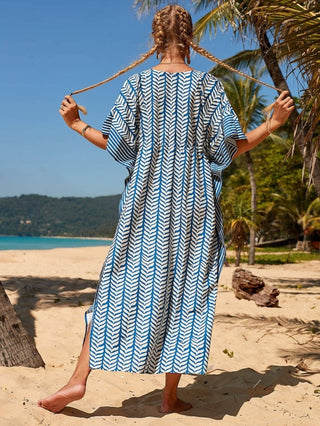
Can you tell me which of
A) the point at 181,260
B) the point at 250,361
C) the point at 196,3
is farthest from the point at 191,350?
the point at 196,3

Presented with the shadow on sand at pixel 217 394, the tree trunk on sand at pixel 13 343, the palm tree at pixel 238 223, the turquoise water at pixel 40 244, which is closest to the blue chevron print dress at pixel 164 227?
the shadow on sand at pixel 217 394

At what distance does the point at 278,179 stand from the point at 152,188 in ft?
94.9

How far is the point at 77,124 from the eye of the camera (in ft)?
8.52

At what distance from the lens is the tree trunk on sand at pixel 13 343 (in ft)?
10.4

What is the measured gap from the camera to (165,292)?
238 cm

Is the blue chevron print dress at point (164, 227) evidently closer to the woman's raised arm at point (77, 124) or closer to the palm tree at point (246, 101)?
the woman's raised arm at point (77, 124)

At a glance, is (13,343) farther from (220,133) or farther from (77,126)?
(220,133)

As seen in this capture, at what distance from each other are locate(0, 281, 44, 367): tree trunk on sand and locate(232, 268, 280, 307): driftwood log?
4.07 meters

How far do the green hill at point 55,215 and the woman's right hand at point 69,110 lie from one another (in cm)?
11218

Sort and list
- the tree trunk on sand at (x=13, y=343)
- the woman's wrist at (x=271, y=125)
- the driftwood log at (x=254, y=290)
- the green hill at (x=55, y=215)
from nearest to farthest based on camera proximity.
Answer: the woman's wrist at (x=271, y=125)
the tree trunk on sand at (x=13, y=343)
the driftwood log at (x=254, y=290)
the green hill at (x=55, y=215)

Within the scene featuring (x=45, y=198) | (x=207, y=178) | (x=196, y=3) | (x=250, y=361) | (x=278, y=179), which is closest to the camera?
(x=207, y=178)

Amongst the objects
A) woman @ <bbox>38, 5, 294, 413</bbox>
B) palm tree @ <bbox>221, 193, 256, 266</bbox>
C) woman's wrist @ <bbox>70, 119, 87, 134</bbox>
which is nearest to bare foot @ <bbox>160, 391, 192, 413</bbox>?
woman @ <bbox>38, 5, 294, 413</bbox>

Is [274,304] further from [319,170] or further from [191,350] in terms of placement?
[191,350]

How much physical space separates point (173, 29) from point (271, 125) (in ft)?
2.41
